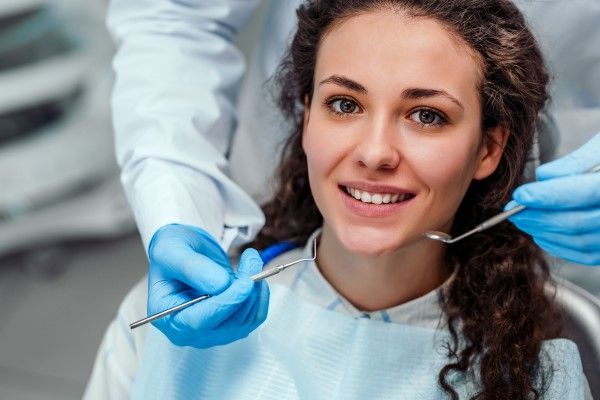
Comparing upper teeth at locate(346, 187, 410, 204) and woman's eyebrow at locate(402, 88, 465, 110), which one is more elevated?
woman's eyebrow at locate(402, 88, 465, 110)

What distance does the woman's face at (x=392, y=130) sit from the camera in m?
1.29

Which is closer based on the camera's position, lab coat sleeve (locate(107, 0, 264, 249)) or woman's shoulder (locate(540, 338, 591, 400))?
woman's shoulder (locate(540, 338, 591, 400))

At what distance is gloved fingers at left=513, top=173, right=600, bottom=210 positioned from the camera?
1207 millimetres

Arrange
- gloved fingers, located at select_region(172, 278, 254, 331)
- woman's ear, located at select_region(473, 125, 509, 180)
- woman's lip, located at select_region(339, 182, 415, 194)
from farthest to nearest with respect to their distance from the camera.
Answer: woman's ear, located at select_region(473, 125, 509, 180) → woman's lip, located at select_region(339, 182, 415, 194) → gloved fingers, located at select_region(172, 278, 254, 331)

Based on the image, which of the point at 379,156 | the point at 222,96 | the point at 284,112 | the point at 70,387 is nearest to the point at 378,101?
the point at 379,156

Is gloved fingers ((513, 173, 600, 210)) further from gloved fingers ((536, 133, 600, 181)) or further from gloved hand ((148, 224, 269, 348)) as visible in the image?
gloved hand ((148, 224, 269, 348))

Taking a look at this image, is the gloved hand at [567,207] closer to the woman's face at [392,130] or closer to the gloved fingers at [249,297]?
the woman's face at [392,130]

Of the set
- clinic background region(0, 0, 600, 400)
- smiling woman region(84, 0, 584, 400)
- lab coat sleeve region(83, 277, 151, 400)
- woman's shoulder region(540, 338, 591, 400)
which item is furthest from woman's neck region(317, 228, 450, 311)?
clinic background region(0, 0, 600, 400)

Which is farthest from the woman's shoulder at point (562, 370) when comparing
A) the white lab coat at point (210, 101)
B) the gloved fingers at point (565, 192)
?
the white lab coat at point (210, 101)

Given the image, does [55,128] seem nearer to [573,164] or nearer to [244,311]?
[244,311]

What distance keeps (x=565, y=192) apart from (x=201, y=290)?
51cm

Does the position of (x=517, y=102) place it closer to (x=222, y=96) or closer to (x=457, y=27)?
(x=457, y=27)

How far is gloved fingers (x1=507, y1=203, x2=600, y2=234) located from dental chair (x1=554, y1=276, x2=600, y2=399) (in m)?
0.24

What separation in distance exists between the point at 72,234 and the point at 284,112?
1.53 metres
